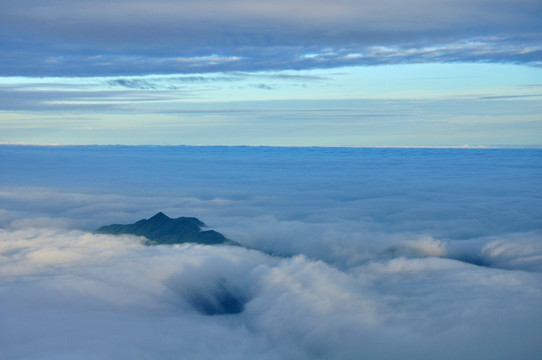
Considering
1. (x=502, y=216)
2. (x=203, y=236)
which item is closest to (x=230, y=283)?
(x=203, y=236)

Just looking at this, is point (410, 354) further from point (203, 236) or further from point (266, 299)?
point (203, 236)

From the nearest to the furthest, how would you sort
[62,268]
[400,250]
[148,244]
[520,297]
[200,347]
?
[200,347], [520,297], [62,268], [400,250], [148,244]

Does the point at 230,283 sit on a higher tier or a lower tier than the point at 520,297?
lower

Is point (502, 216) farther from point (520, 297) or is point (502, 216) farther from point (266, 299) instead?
point (266, 299)

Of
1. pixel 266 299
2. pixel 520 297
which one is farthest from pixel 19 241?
pixel 520 297

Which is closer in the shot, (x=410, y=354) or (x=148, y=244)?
(x=410, y=354)

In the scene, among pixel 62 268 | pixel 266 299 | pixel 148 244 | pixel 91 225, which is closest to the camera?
pixel 266 299
